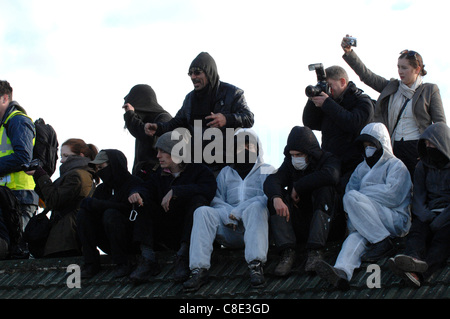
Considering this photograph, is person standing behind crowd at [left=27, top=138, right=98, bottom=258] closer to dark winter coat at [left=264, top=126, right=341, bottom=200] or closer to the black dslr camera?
dark winter coat at [left=264, top=126, right=341, bottom=200]

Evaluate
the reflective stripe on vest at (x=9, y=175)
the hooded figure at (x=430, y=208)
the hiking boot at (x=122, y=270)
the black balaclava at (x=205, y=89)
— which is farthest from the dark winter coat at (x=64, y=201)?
the hooded figure at (x=430, y=208)

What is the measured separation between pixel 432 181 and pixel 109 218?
11.9 ft

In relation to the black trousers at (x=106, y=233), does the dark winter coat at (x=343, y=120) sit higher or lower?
higher

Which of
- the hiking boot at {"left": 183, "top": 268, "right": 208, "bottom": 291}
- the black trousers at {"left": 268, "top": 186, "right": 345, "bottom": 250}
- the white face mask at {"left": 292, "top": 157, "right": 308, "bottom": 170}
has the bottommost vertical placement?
the hiking boot at {"left": 183, "top": 268, "right": 208, "bottom": 291}

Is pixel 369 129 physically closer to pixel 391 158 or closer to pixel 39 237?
pixel 391 158

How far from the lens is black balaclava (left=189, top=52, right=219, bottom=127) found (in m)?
11.2

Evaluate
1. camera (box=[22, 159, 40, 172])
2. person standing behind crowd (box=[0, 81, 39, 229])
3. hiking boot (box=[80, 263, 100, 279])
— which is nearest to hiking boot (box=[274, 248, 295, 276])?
hiking boot (box=[80, 263, 100, 279])

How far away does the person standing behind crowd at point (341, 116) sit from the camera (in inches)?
411

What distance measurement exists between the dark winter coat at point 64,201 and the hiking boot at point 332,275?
3.69 metres

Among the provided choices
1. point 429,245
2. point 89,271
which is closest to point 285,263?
point 429,245

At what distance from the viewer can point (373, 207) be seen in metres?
9.27

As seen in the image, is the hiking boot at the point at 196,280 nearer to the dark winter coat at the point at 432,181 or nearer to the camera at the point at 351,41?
the dark winter coat at the point at 432,181

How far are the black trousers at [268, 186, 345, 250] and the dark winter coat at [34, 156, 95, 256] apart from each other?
274 centimetres
